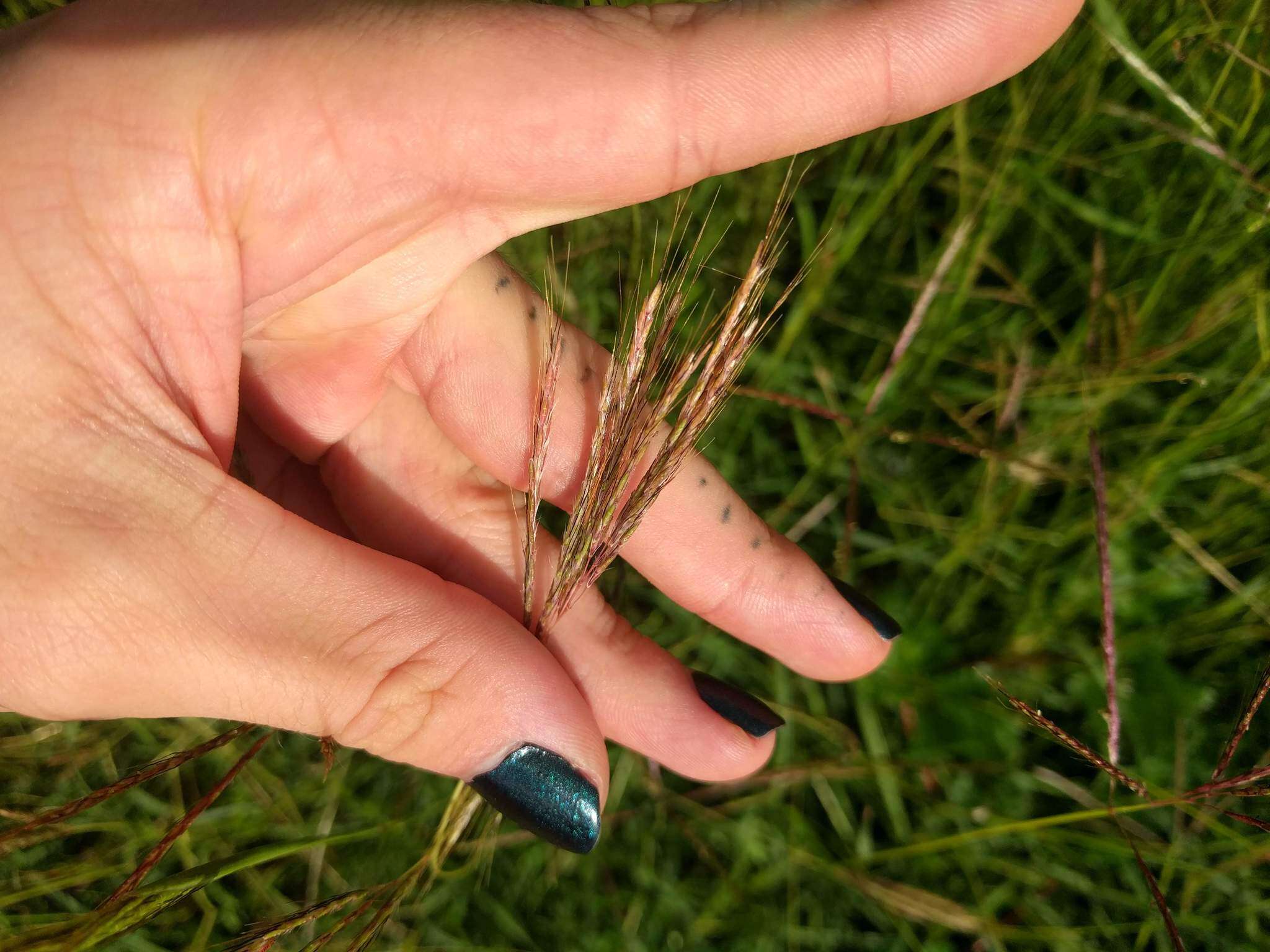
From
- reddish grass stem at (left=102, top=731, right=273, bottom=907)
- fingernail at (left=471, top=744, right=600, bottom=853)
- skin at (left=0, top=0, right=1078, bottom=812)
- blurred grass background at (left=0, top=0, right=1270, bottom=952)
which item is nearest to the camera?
skin at (left=0, top=0, right=1078, bottom=812)

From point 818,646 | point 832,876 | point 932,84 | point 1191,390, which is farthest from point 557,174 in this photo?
point 832,876

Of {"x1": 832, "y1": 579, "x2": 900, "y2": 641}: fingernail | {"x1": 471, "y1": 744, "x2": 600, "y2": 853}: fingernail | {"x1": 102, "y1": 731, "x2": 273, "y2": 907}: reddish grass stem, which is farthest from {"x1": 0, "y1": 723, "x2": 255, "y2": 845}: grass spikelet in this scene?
{"x1": 832, "y1": 579, "x2": 900, "y2": 641}: fingernail

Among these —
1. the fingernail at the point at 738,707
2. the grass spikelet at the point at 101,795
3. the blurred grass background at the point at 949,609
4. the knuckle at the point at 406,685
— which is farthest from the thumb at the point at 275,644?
the blurred grass background at the point at 949,609

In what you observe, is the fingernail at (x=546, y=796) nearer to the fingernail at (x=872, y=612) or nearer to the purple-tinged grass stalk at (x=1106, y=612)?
the fingernail at (x=872, y=612)

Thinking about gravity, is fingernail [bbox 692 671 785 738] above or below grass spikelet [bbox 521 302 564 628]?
below

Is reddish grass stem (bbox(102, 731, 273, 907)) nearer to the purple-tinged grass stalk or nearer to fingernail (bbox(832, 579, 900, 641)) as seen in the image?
fingernail (bbox(832, 579, 900, 641))

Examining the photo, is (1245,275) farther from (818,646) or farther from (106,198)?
(106,198)
